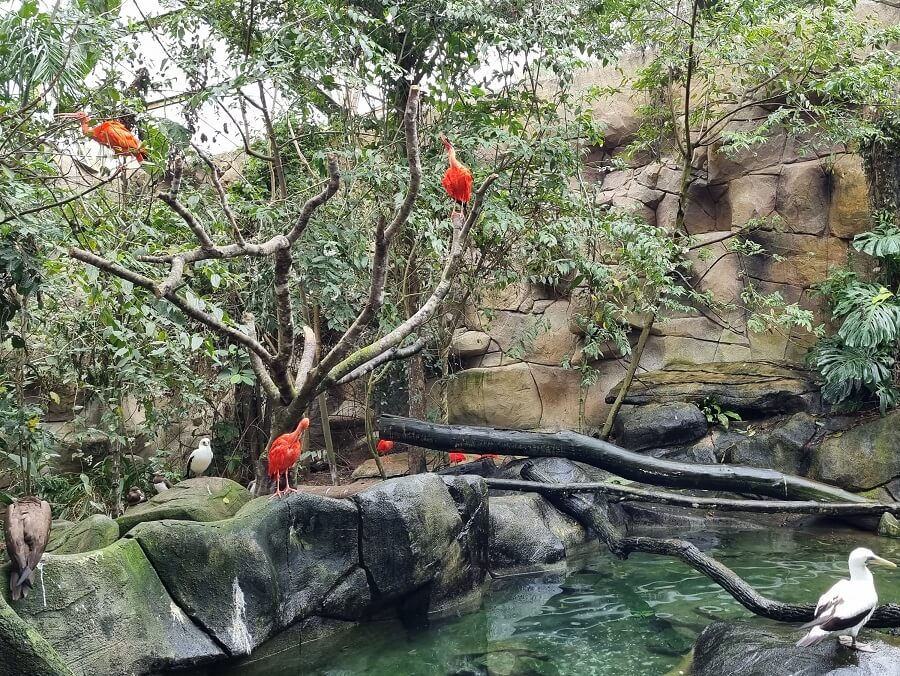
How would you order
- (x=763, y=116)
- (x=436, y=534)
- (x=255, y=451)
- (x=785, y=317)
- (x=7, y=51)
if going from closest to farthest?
(x=7, y=51) < (x=436, y=534) < (x=785, y=317) < (x=255, y=451) < (x=763, y=116)

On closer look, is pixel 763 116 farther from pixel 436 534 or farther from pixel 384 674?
pixel 384 674

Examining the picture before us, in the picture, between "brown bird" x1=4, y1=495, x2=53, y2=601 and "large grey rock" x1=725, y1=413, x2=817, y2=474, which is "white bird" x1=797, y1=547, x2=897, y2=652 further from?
"large grey rock" x1=725, y1=413, x2=817, y2=474

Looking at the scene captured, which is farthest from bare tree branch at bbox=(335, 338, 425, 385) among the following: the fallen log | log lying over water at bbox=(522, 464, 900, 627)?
the fallen log

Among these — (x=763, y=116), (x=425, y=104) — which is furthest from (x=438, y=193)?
(x=763, y=116)

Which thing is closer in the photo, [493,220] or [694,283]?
[493,220]

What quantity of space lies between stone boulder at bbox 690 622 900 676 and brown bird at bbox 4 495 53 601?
3.75 meters

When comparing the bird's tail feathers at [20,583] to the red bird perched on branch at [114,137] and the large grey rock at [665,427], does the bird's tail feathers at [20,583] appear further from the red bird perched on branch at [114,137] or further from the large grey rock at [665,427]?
the large grey rock at [665,427]

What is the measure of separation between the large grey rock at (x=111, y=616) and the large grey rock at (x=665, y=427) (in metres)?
6.16

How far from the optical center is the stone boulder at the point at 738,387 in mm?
9508

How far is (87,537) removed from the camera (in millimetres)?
4887

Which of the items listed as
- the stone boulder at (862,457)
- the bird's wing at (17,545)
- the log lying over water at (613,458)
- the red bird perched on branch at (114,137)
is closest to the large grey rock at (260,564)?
the bird's wing at (17,545)

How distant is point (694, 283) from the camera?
11.1 metres

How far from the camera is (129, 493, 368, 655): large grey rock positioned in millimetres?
4613

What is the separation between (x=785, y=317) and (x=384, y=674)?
6.66 meters
